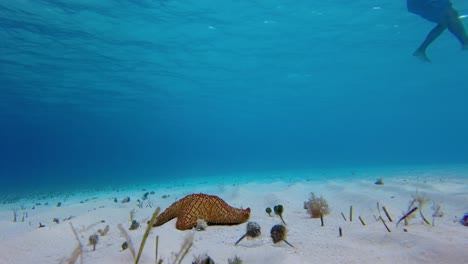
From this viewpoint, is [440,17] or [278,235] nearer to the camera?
[278,235]

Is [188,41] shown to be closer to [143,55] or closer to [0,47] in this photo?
[143,55]

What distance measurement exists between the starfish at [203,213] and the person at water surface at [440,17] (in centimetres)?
908

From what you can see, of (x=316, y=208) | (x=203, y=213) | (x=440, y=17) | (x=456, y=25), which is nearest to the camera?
(x=203, y=213)

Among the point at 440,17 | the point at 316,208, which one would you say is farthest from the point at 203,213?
the point at 440,17

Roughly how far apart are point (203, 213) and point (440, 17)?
33.8 ft

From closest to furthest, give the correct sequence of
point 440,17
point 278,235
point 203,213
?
point 278,235 → point 203,213 → point 440,17

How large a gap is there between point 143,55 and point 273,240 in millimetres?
24997

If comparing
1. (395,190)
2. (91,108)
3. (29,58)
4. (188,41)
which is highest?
(188,41)

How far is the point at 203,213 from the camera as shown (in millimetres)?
3916

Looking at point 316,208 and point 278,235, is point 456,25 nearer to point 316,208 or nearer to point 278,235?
point 316,208

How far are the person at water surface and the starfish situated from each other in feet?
29.8

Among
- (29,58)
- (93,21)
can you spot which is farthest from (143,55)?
(29,58)

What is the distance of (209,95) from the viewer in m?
45.4

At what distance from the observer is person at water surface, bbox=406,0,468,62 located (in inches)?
347
